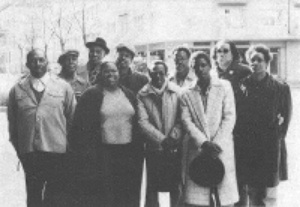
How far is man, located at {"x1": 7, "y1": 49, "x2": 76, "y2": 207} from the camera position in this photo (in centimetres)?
573

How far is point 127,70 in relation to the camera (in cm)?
655

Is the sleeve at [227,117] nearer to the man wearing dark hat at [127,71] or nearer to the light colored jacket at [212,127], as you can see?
the light colored jacket at [212,127]

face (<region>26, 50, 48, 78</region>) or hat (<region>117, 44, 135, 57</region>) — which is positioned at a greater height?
hat (<region>117, 44, 135, 57</region>)

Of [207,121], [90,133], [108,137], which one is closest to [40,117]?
[90,133]

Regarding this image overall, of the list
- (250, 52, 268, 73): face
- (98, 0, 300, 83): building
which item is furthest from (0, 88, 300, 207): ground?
(98, 0, 300, 83): building

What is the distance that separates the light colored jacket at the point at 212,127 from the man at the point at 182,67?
1086 millimetres

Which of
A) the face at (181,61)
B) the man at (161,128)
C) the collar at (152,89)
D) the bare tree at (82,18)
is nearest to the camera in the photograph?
the man at (161,128)

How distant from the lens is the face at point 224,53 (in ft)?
20.9

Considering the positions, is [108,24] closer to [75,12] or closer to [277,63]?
[75,12]

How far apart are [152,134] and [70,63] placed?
1454 mm

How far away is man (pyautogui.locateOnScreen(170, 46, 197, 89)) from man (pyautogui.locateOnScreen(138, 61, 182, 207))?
81 centimetres

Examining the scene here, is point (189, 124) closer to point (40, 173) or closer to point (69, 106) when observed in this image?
point (69, 106)

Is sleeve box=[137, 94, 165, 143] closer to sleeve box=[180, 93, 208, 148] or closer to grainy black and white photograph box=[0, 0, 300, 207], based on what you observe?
grainy black and white photograph box=[0, 0, 300, 207]

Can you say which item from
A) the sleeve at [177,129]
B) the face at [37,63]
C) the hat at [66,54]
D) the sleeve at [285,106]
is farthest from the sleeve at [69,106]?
the sleeve at [285,106]
